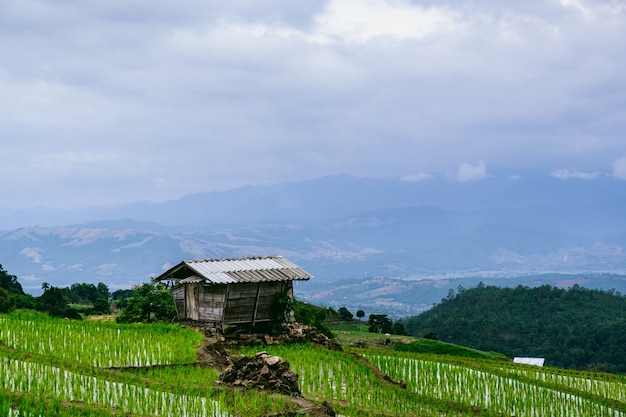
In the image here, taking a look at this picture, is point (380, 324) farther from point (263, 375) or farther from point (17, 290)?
point (263, 375)

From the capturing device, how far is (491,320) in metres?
113

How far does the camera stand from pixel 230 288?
26.3 metres

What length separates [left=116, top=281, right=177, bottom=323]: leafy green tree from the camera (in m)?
35.5

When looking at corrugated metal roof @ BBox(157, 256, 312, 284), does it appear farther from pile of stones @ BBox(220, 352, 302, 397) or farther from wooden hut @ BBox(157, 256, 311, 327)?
pile of stones @ BBox(220, 352, 302, 397)

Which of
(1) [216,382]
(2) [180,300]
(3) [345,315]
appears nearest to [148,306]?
(2) [180,300]

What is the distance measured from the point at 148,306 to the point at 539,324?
83.3 m

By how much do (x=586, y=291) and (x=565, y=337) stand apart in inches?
1223

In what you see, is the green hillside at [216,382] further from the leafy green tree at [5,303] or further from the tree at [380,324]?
the tree at [380,324]

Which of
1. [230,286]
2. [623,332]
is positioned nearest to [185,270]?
[230,286]

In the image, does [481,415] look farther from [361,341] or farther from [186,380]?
[361,341]

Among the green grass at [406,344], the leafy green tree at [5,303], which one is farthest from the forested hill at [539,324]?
the leafy green tree at [5,303]

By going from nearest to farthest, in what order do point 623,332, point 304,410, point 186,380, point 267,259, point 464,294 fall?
point 304,410 < point 186,380 < point 267,259 < point 623,332 < point 464,294

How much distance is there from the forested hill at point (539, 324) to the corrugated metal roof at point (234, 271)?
6175 cm

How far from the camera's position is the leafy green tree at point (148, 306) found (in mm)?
35469
